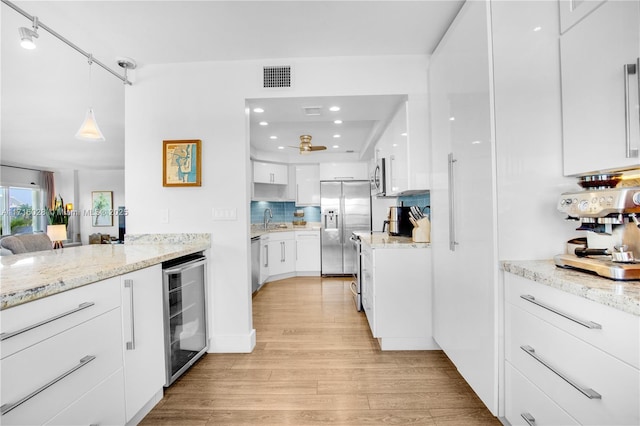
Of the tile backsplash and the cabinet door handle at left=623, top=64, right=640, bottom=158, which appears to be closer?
the cabinet door handle at left=623, top=64, right=640, bottom=158

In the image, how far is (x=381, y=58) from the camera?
241cm

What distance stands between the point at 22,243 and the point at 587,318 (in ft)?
18.6

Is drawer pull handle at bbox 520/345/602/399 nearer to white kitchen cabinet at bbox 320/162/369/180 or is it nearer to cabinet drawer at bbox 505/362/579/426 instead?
cabinet drawer at bbox 505/362/579/426

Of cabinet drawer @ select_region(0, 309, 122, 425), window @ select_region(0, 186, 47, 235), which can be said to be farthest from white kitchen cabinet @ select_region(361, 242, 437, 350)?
window @ select_region(0, 186, 47, 235)

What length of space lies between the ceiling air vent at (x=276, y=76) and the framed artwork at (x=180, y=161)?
0.80 m

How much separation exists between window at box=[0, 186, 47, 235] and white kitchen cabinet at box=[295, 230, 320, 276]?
25.5 ft

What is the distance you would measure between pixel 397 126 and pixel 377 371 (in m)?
2.16

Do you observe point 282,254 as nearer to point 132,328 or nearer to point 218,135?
point 218,135

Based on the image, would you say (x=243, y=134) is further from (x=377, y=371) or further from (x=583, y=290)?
(x=583, y=290)

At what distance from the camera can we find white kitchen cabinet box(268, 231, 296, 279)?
200 inches

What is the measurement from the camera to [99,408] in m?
1.25

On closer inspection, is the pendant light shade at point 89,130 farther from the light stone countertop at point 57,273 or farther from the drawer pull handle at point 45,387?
the drawer pull handle at point 45,387

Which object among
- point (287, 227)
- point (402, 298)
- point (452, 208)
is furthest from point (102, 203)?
point (452, 208)

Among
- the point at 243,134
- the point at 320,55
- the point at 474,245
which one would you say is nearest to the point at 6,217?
the point at 243,134
